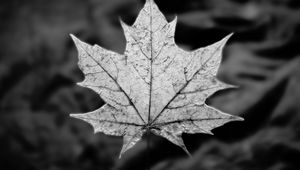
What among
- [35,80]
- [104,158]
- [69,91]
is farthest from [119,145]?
[35,80]

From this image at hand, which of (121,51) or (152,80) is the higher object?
(121,51)

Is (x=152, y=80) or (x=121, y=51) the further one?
(x=121, y=51)

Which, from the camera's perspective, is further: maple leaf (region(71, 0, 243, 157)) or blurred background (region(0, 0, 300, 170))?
blurred background (region(0, 0, 300, 170))

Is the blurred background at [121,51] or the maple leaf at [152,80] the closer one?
the maple leaf at [152,80]
